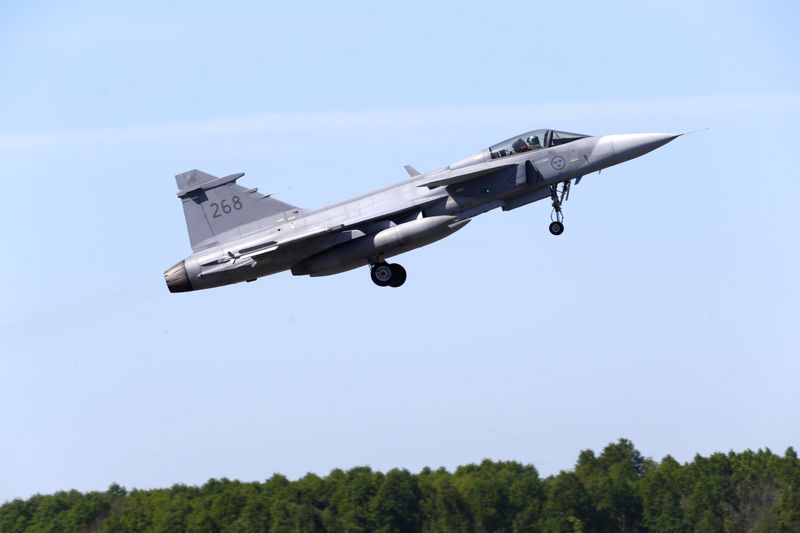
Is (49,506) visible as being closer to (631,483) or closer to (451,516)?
(451,516)

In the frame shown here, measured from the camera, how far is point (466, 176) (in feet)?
104

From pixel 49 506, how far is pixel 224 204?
192 feet

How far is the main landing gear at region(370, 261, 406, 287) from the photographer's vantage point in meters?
33.4

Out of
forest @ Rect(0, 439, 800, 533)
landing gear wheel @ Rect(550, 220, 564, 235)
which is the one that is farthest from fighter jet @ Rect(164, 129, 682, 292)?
forest @ Rect(0, 439, 800, 533)

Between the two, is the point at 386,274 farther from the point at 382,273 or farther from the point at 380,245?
the point at 380,245

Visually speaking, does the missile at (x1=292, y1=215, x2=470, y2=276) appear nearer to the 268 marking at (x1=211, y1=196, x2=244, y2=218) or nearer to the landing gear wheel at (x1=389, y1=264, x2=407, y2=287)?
the landing gear wheel at (x1=389, y1=264, x2=407, y2=287)

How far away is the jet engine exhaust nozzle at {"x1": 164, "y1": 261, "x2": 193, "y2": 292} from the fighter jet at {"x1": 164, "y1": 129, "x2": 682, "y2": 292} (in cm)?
2

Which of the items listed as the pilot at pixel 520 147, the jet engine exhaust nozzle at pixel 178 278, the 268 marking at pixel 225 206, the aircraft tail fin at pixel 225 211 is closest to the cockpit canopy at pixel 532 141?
the pilot at pixel 520 147

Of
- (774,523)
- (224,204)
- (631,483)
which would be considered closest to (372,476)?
(631,483)

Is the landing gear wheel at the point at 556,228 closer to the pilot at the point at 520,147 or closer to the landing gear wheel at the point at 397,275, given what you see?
the pilot at the point at 520,147

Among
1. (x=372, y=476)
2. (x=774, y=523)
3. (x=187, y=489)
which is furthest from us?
(x=187, y=489)

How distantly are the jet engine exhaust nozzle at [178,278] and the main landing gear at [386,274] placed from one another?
454cm

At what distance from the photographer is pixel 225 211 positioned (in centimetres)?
3372

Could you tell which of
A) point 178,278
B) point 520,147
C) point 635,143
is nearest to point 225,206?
point 178,278
